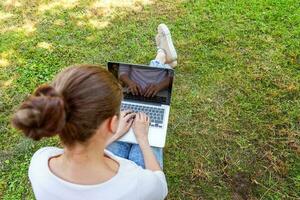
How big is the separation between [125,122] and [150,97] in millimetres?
367

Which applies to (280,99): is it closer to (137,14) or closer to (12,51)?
(137,14)

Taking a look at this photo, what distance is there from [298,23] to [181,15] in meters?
1.11

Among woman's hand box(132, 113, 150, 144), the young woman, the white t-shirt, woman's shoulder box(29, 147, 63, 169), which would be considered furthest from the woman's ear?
woman's hand box(132, 113, 150, 144)

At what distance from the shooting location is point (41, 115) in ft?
4.32

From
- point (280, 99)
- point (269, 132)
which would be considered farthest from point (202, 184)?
point (280, 99)

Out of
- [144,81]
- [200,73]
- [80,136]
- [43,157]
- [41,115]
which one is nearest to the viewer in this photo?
[41,115]

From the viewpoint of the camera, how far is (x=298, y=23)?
3.87 metres

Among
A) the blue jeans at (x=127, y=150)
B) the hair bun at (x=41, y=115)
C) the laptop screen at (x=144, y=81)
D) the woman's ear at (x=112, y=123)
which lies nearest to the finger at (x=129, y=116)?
the blue jeans at (x=127, y=150)

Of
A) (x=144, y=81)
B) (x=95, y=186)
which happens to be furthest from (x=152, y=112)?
(x=95, y=186)

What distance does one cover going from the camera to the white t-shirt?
150cm

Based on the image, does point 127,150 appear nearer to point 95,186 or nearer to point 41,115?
point 95,186

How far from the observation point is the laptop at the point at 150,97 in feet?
8.00

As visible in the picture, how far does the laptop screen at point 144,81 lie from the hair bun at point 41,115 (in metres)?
1.12

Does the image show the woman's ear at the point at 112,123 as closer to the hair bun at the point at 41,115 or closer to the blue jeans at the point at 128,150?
the hair bun at the point at 41,115
